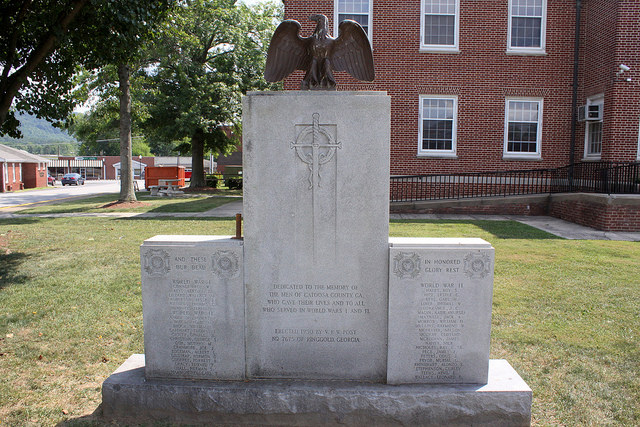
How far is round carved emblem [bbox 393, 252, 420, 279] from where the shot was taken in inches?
148

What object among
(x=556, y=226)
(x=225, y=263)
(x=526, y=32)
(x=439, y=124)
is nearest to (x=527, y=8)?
(x=526, y=32)

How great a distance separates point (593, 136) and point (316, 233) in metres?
16.1

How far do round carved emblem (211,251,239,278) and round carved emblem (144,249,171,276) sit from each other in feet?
1.17

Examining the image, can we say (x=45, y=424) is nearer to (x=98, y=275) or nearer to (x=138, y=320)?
(x=138, y=320)

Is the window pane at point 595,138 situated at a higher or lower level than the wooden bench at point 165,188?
higher

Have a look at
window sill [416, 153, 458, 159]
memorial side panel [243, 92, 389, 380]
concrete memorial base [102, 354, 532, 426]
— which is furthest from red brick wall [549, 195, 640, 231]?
memorial side panel [243, 92, 389, 380]

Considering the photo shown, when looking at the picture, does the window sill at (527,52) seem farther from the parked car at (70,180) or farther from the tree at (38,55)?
the parked car at (70,180)

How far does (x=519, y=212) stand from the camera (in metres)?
17.1

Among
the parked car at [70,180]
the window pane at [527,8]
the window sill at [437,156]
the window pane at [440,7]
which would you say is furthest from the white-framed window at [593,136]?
the parked car at [70,180]

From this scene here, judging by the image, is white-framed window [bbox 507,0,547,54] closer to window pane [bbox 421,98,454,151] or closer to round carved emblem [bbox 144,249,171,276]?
window pane [bbox 421,98,454,151]

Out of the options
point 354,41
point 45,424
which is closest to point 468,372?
point 354,41

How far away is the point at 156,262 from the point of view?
12.6ft

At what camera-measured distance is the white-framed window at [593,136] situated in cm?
1622

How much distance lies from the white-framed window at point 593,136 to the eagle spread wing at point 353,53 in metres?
14.5
